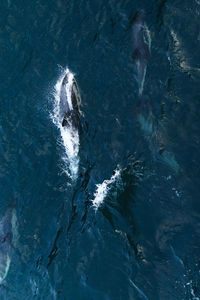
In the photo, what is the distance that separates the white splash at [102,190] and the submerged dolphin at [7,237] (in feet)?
9.26

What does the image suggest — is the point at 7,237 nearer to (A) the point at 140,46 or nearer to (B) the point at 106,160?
(B) the point at 106,160

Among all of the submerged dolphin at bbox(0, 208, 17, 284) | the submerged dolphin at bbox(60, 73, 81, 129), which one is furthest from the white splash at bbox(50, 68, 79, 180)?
the submerged dolphin at bbox(0, 208, 17, 284)

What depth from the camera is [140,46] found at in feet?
44.2

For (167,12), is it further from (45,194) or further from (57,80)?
(45,194)

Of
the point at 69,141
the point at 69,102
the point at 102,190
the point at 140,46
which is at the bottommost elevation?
the point at 102,190

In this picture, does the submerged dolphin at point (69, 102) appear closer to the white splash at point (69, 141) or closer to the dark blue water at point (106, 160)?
the white splash at point (69, 141)

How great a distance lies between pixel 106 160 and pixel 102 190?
97 cm

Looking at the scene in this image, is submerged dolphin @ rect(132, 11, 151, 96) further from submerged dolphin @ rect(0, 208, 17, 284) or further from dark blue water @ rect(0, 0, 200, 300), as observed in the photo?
submerged dolphin @ rect(0, 208, 17, 284)

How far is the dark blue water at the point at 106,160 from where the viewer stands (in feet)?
37.7

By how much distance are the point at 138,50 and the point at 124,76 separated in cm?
104

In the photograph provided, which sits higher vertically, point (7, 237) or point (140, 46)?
point (140, 46)

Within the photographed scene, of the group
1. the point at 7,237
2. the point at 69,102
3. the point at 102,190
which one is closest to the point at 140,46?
the point at 69,102

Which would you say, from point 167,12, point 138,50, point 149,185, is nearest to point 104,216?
point 149,185

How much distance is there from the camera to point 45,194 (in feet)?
41.8
